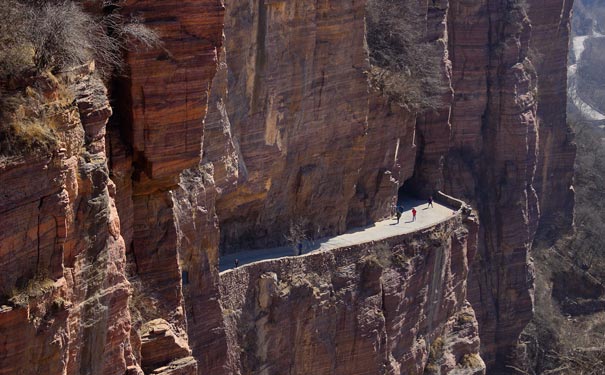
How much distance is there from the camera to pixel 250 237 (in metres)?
38.4

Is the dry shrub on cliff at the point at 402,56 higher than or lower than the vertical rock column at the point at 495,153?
higher

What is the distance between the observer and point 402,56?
4591cm

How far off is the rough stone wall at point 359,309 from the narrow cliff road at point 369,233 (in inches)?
21.2

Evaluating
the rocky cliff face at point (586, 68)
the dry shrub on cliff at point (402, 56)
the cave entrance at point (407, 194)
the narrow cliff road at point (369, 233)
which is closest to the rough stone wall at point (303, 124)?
the narrow cliff road at point (369, 233)

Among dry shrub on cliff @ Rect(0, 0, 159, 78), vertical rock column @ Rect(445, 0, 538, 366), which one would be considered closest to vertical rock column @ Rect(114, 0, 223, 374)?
dry shrub on cliff @ Rect(0, 0, 159, 78)

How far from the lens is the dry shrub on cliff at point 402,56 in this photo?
1758 inches

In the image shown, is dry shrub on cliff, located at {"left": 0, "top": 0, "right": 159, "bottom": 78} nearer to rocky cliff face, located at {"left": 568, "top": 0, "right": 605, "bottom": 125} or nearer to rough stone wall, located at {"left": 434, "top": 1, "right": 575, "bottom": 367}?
rough stone wall, located at {"left": 434, "top": 1, "right": 575, "bottom": 367}

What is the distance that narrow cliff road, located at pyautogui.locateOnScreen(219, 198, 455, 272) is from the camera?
37266mm

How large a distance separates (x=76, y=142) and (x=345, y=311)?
63.3ft

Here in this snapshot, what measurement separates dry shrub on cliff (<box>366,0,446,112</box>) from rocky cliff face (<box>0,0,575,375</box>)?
71cm

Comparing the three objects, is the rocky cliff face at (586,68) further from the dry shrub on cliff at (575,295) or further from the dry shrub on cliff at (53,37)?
the dry shrub on cliff at (53,37)

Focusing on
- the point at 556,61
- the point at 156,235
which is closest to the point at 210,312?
the point at 156,235

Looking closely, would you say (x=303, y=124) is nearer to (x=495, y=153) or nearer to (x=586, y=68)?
(x=495, y=153)

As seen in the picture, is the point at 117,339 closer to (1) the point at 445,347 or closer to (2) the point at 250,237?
(2) the point at 250,237
